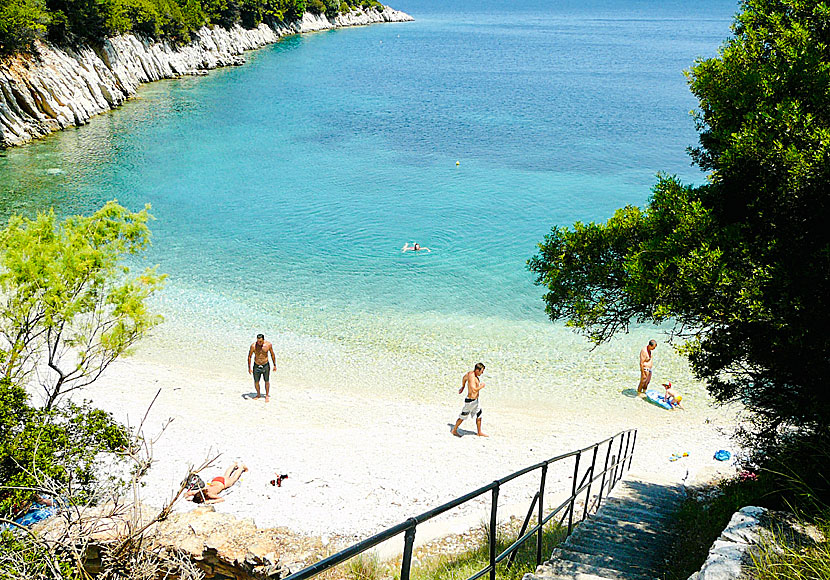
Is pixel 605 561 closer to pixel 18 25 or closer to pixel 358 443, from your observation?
pixel 358 443

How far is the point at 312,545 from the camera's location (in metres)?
10.4

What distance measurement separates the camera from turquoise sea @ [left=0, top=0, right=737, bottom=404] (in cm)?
1928

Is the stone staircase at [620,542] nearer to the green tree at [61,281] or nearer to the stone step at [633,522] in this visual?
the stone step at [633,522]

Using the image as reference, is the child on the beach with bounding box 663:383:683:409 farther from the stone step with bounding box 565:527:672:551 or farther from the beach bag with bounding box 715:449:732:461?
the stone step with bounding box 565:527:672:551

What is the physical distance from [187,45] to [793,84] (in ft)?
250

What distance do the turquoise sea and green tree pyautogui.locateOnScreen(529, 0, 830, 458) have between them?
9410mm

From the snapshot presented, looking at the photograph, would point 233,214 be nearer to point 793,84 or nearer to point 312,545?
point 312,545

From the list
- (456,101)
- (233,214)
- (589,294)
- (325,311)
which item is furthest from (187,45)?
(589,294)

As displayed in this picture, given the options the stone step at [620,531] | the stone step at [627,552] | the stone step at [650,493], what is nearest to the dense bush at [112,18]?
the stone step at [650,493]

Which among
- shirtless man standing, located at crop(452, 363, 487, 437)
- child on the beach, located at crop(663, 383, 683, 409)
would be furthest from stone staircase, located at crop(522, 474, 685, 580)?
child on the beach, located at crop(663, 383, 683, 409)

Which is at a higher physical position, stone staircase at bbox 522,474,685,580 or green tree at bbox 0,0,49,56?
green tree at bbox 0,0,49,56

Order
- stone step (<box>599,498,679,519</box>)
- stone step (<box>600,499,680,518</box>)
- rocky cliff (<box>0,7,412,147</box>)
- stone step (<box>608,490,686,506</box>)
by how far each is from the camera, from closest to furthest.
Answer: stone step (<box>599,498,679,519</box>) → stone step (<box>600,499,680,518</box>) → stone step (<box>608,490,686,506</box>) → rocky cliff (<box>0,7,412,147</box>)

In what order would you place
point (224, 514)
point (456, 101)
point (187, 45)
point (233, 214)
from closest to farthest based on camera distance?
1. point (224, 514)
2. point (233, 214)
3. point (456, 101)
4. point (187, 45)

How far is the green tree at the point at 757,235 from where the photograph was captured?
249 inches
